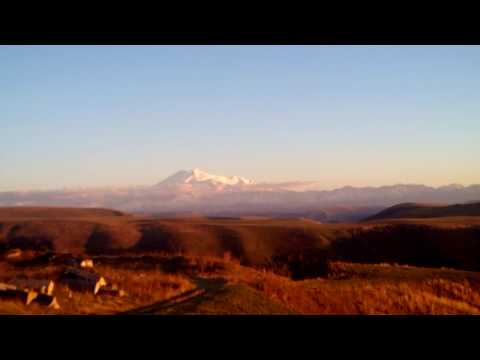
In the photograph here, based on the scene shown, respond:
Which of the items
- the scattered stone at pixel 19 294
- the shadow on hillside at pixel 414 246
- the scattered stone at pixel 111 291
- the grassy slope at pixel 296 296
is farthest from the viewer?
the shadow on hillside at pixel 414 246

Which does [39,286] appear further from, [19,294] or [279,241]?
[279,241]

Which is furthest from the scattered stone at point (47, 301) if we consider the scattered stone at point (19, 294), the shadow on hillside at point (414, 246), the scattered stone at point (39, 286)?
the shadow on hillside at point (414, 246)

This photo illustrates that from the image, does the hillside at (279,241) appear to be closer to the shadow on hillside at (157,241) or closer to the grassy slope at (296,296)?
the shadow on hillside at (157,241)

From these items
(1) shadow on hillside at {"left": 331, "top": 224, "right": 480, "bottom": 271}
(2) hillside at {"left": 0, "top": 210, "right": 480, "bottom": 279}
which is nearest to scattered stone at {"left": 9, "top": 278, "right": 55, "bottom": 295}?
(2) hillside at {"left": 0, "top": 210, "right": 480, "bottom": 279}

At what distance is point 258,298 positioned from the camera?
6930mm

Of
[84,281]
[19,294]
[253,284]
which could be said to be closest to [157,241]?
[253,284]

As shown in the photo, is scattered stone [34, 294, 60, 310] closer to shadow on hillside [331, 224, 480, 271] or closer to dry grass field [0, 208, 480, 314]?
dry grass field [0, 208, 480, 314]

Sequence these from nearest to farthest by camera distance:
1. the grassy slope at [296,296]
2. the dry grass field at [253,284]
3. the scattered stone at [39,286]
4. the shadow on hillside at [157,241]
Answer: the grassy slope at [296,296] → the dry grass field at [253,284] → the scattered stone at [39,286] → the shadow on hillside at [157,241]

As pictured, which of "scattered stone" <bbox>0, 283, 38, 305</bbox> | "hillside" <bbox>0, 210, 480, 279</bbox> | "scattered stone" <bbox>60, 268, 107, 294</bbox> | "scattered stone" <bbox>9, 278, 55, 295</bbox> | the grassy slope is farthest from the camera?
"hillside" <bbox>0, 210, 480, 279</bbox>

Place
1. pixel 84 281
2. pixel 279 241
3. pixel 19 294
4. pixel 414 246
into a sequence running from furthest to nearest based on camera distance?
pixel 279 241, pixel 414 246, pixel 84 281, pixel 19 294
